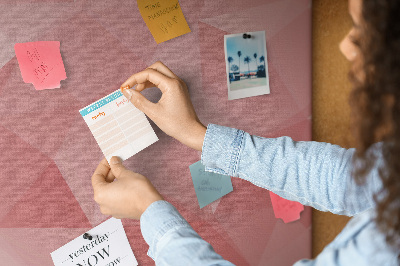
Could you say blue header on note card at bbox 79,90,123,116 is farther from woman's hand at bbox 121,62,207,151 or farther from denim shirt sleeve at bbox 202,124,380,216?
denim shirt sleeve at bbox 202,124,380,216

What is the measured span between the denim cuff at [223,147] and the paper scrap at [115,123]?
0.16 meters

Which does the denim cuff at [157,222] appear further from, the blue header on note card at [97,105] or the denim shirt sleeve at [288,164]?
the blue header on note card at [97,105]

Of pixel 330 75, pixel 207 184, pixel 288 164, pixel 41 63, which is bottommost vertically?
pixel 207 184

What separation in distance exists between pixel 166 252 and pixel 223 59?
47 centimetres

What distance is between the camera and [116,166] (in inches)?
29.5

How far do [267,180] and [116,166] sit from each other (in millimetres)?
323

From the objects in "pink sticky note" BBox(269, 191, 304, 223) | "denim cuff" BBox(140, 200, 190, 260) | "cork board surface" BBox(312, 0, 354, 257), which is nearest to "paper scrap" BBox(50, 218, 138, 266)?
"denim cuff" BBox(140, 200, 190, 260)

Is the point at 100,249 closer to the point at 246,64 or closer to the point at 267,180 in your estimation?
the point at 267,180

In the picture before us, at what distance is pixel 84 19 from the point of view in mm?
753

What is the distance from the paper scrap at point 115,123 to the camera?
755mm

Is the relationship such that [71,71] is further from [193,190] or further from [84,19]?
[193,190]

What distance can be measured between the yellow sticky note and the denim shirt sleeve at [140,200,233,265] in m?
0.39

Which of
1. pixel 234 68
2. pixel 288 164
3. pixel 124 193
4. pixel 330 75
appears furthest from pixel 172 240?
pixel 330 75

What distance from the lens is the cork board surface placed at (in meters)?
0.86
